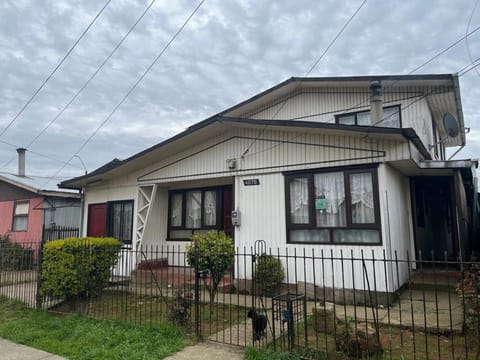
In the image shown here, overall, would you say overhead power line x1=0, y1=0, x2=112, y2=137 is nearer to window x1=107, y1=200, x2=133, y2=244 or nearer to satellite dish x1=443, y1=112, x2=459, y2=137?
window x1=107, y1=200, x2=133, y2=244

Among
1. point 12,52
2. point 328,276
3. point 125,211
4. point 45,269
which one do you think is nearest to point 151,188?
point 125,211

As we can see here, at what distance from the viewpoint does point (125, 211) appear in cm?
1212

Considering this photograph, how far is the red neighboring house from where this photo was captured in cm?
1589

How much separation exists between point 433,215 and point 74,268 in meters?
11.5

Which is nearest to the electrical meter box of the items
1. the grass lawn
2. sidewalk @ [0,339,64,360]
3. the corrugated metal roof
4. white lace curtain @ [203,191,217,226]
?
white lace curtain @ [203,191,217,226]

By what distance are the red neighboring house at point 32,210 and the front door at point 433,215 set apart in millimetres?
14543

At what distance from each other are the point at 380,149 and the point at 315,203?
1.87 m

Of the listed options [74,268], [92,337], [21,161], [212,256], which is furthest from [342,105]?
[21,161]

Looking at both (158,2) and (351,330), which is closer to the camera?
(351,330)

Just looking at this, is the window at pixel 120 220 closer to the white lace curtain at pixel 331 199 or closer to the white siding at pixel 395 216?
the white lace curtain at pixel 331 199

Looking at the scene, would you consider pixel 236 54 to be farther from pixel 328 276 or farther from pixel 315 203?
pixel 328 276

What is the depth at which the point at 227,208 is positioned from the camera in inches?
428

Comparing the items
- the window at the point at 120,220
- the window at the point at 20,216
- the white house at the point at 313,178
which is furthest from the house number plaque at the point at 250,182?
the window at the point at 20,216

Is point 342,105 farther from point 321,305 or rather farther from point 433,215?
point 321,305
